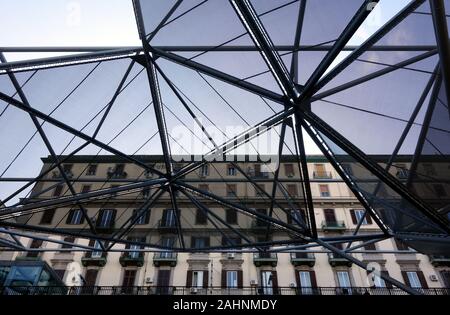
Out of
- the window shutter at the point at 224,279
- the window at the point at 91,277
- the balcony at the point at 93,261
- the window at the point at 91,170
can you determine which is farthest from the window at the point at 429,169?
the window at the point at 91,277

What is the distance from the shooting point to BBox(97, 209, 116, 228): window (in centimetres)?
1983

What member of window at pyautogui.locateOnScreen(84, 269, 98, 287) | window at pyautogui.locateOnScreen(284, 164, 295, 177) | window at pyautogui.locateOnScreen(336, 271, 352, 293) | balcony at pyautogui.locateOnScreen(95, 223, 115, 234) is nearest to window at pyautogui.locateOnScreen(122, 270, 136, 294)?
window at pyautogui.locateOnScreen(84, 269, 98, 287)

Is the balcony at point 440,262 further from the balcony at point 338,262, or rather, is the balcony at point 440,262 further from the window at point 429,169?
the window at point 429,169

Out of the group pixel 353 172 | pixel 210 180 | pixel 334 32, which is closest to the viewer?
pixel 334 32

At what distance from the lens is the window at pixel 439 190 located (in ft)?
37.1

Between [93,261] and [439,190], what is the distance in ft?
113

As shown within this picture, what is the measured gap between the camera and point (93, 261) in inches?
1403

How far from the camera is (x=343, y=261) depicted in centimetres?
3456
